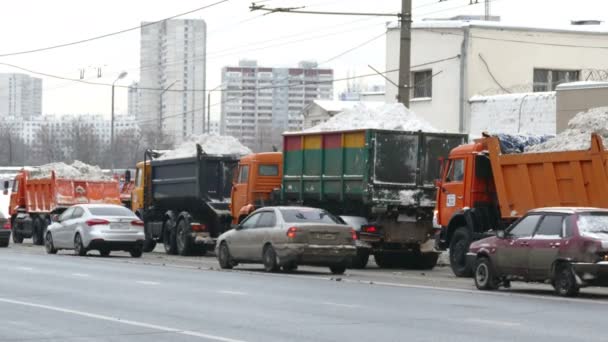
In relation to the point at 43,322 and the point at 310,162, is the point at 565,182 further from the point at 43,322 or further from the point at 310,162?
the point at 43,322

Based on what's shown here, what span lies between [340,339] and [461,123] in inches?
1537

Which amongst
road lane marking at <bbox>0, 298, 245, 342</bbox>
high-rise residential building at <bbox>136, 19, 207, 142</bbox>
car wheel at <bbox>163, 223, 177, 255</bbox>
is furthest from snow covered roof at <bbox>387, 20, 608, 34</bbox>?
high-rise residential building at <bbox>136, 19, 207, 142</bbox>

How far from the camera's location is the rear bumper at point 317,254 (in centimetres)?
2775

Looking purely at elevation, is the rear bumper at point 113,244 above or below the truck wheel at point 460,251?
below

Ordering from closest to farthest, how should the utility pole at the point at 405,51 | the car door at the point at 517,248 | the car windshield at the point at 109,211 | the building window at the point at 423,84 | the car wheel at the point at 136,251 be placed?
the car door at the point at 517,248 < the utility pole at the point at 405,51 < the car windshield at the point at 109,211 < the car wheel at the point at 136,251 < the building window at the point at 423,84

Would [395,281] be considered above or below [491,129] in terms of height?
below

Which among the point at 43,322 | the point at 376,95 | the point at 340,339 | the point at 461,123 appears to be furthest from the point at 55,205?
the point at 340,339

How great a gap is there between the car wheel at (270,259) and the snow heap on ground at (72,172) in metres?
21.5

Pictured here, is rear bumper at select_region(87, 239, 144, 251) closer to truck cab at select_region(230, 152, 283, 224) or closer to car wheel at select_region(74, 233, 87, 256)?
car wheel at select_region(74, 233, 87, 256)

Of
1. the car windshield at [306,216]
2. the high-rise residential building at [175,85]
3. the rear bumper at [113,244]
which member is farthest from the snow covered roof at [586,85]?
the high-rise residential building at [175,85]

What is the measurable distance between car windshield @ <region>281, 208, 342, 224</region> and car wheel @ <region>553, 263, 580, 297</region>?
25.2 ft

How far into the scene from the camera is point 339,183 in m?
31.9

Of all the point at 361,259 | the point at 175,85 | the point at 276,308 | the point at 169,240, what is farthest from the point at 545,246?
the point at 175,85

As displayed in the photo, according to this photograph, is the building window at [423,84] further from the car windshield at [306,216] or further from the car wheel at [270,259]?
the car wheel at [270,259]
